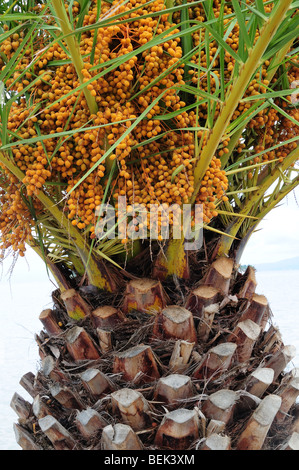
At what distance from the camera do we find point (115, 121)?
975 mm

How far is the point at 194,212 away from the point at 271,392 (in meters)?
0.51

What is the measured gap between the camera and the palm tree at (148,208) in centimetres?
99

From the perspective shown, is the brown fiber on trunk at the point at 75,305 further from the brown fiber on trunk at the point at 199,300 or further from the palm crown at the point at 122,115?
the brown fiber on trunk at the point at 199,300

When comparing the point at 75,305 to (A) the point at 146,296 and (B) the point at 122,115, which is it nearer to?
(A) the point at 146,296

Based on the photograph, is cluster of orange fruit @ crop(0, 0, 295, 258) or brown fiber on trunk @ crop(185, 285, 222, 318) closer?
cluster of orange fruit @ crop(0, 0, 295, 258)

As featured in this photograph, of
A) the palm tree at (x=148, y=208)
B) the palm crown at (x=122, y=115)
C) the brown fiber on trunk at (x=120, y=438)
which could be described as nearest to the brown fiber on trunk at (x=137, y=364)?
the palm tree at (x=148, y=208)

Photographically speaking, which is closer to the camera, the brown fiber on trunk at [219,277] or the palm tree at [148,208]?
the palm tree at [148,208]

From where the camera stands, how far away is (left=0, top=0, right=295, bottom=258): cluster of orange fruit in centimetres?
99

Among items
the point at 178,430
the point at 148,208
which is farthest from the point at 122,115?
the point at 178,430

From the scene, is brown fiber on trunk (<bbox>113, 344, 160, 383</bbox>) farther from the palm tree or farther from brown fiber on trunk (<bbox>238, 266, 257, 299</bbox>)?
brown fiber on trunk (<bbox>238, 266, 257, 299</bbox>)

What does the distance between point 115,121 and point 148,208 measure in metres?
0.18

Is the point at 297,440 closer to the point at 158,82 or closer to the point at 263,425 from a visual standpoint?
the point at 263,425

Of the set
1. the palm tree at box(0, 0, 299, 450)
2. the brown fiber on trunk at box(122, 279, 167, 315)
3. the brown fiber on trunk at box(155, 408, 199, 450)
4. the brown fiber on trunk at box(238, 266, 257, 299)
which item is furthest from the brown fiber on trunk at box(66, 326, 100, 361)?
the brown fiber on trunk at box(238, 266, 257, 299)

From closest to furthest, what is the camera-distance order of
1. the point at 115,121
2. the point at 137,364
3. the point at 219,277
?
1. the point at 115,121
2. the point at 137,364
3. the point at 219,277
